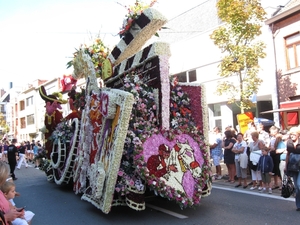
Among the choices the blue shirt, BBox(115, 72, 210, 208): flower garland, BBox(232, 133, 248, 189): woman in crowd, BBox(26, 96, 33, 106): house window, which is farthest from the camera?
BBox(26, 96, 33, 106): house window

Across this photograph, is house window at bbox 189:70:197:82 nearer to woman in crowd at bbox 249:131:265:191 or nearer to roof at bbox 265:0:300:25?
roof at bbox 265:0:300:25

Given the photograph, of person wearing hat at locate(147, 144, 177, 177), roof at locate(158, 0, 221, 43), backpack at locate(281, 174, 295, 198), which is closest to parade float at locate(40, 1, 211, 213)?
person wearing hat at locate(147, 144, 177, 177)

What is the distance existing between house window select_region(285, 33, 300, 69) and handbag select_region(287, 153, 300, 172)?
11036 millimetres

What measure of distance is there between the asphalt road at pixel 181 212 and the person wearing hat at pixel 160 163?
90cm

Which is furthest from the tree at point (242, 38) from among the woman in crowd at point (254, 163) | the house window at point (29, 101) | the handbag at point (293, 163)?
the house window at point (29, 101)

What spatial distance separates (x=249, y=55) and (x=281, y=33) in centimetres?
383

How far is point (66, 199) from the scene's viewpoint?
27.2ft

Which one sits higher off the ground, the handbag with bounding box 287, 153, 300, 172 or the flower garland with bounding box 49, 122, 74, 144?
the flower garland with bounding box 49, 122, 74, 144

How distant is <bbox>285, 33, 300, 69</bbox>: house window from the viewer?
52.6 feet

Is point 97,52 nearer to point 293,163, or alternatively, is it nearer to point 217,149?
point 217,149

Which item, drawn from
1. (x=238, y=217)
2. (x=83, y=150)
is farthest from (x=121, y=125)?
(x=238, y=217)

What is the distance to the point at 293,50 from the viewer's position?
16328 millimetres

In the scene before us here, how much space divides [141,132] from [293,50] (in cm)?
1293

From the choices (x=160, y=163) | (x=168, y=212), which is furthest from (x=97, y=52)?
(x=168, y=212)
